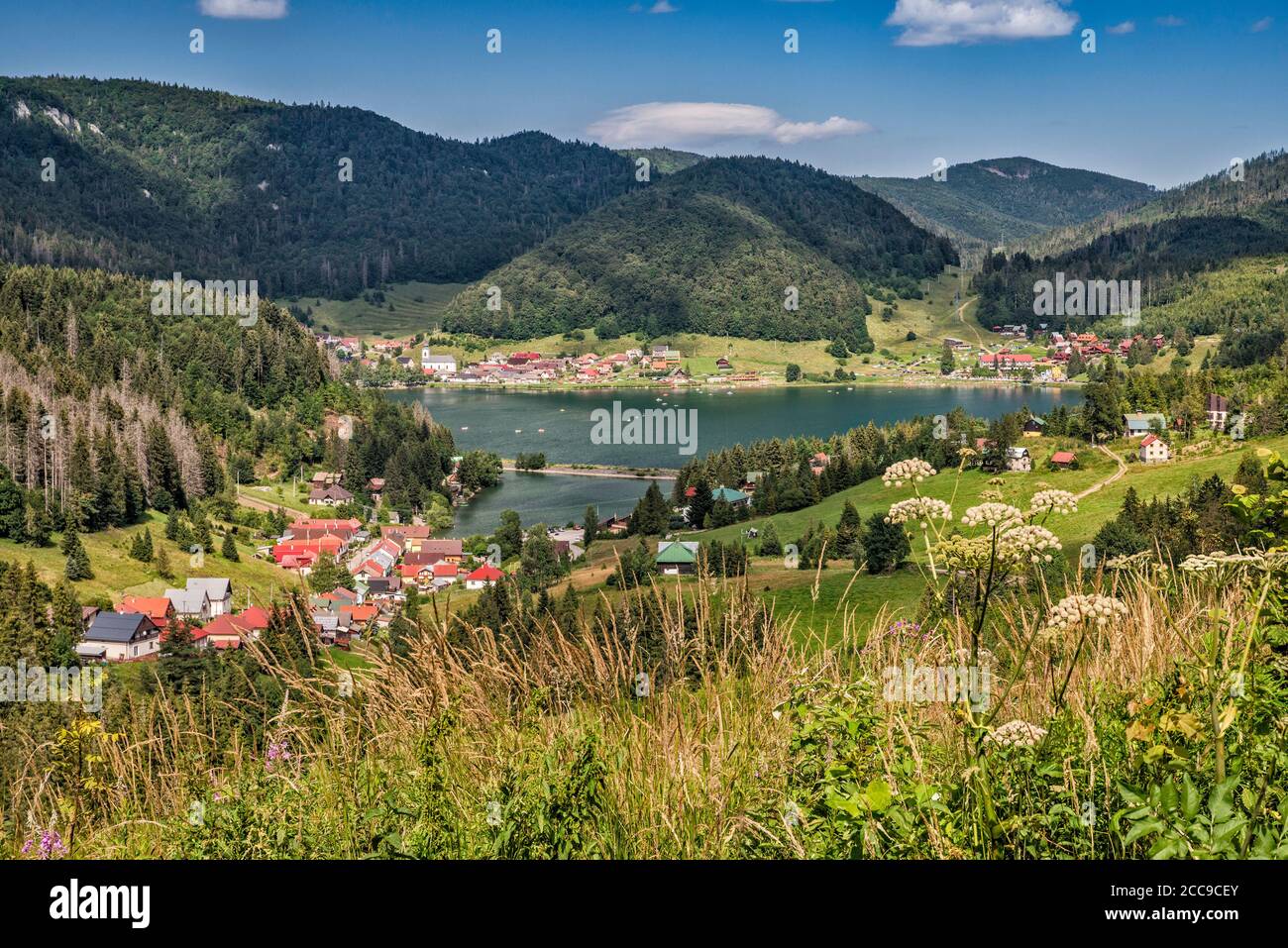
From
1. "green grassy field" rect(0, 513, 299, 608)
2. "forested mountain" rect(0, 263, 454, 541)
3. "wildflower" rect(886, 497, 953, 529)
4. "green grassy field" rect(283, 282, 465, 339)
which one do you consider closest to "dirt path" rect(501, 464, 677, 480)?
"forested mountain" rect(0, 263, 454, 541)

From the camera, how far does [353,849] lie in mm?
2609

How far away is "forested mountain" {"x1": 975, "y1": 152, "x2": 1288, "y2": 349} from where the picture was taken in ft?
385

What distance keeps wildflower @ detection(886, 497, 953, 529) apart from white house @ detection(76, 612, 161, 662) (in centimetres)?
2683

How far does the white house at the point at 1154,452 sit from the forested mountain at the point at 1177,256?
78619mm

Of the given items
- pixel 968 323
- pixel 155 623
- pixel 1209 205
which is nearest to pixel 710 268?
pixel 968 323

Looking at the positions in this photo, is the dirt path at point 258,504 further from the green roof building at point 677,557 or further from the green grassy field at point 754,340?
the green grassy field at point 754,340

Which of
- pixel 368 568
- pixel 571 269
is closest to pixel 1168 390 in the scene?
pixel 368 568

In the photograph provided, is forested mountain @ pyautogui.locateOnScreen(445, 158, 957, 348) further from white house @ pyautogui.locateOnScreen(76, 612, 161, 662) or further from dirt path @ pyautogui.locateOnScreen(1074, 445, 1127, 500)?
white house @ pyautogui.locateOnScreen(76, 612, 161, 662)

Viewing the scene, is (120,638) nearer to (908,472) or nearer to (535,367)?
(908,472)

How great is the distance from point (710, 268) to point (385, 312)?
159 ft

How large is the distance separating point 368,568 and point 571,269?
12245 cm

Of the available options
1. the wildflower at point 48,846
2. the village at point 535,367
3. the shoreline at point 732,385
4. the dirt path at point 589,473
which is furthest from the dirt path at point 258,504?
the village at point 535,367

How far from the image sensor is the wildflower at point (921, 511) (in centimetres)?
281
